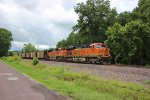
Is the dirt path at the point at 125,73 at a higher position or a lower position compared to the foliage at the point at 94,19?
lower

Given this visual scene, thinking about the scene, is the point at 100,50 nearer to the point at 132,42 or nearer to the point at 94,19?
the point at 132,42

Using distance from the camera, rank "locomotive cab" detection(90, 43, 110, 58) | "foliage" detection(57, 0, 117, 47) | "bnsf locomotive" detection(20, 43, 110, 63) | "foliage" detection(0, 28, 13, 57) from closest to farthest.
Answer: "locomotive cab" detection(90, 43, 110, 58) < "bnsf locomotive" detection(20, 43, 110, 63) < "foliage" detection(57, 0, 117, 47) < "foliage" detection(0, 28, 13, 57)

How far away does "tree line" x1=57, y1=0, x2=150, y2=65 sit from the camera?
2153 inches

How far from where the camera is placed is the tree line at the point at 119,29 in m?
54.7

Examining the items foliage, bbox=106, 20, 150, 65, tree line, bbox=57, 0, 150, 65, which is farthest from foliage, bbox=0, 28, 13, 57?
foliage, bbox=106, 20, 150, 65

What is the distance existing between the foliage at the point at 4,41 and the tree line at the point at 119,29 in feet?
292

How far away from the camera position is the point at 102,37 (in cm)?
8638

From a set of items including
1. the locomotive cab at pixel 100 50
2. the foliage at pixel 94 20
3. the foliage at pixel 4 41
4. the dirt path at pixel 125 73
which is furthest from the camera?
the foliage at pixel 4 41

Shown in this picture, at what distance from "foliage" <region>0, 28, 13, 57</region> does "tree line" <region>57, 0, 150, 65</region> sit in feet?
292

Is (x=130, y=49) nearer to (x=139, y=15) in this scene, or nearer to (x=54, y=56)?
(x=139, y=15)

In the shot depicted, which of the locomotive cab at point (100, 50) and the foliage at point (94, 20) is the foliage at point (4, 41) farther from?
the locomotive cab at point (100, 50)

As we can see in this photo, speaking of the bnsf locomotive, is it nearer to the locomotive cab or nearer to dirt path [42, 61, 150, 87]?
the locomotive cab

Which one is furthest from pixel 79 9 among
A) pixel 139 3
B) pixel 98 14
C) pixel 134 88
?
pixel 134 88

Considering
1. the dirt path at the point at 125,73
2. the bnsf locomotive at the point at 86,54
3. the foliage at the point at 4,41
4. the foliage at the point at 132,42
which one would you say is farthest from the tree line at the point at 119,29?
the foliage at the point at 4,41
